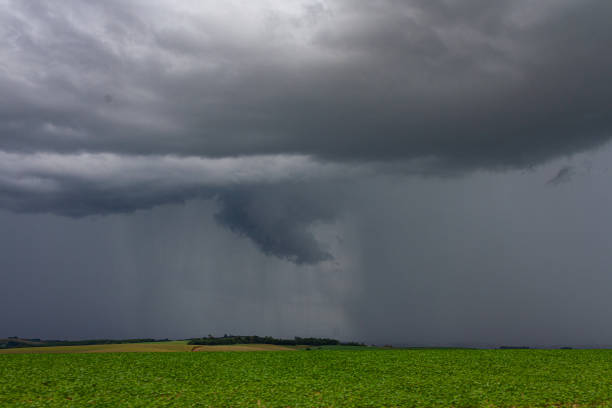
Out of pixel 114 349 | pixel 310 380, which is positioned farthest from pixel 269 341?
pixel 310 380

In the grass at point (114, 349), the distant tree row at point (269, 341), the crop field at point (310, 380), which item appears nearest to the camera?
the crop field at point (310, 380)

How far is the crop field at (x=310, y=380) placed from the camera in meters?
28.5

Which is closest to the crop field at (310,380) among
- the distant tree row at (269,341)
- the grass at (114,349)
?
the grass at (114,349)

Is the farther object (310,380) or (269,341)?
(269,341)

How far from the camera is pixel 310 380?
3516 centimetres

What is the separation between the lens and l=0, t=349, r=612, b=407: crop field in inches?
1123

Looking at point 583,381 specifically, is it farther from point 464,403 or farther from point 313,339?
point 313,339

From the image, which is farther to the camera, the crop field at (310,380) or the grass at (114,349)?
the grass at (114,349)

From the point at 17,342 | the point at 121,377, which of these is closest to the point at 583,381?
the point at 121,377

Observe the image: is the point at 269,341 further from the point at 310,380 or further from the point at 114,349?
the point at 310,380

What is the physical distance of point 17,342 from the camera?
142 m

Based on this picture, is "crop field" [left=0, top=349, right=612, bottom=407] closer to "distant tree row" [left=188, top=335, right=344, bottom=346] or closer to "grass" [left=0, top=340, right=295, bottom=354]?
"grass" [left=0, top=340, right=295, bottom=354]

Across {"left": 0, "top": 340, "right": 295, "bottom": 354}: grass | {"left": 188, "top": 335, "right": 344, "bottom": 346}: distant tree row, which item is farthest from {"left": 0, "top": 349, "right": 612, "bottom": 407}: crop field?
{"left": 188, "top": 335, "right": 344, "bottom": 346}: distant tree row

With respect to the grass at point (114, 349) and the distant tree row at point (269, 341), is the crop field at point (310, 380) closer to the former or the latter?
the grass at point (114, 349)
